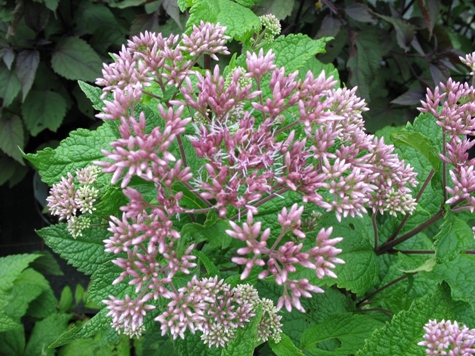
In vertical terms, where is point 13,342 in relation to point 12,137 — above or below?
below

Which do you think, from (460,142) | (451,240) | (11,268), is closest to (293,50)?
(460,142)

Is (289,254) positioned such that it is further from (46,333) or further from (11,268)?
(46,333)

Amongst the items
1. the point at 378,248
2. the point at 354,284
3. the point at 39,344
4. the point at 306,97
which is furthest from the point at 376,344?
the point at 39,344

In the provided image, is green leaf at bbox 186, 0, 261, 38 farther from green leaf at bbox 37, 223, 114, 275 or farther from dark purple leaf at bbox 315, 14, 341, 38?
dark purple leaf at bbox 315, 14, 341, 38

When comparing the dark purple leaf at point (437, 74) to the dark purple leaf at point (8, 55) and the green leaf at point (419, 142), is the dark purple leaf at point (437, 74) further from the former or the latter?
the dark purple leaf at point (8, 55)

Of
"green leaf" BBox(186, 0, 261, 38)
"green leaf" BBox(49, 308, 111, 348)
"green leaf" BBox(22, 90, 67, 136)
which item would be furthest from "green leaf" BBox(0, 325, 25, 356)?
"green leaf" BBox(186, 0, 261, 38)

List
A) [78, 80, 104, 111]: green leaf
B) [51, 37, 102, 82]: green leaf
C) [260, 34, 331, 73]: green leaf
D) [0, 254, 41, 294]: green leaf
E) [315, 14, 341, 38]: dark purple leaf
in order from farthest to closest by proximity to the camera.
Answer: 1. [51, 37, 102, 82]: green leaf
2. [315, 14, 341, 38]: dark purple leaf
3. [0, 254, 41, 294]: green leaf
4. [260, 34, 331, 73]: green leaf
5. [78, 80, 104, 111]: green leaf

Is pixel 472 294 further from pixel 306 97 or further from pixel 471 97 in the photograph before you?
pixel 306 97
